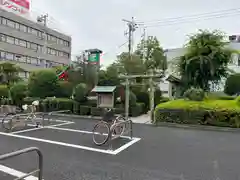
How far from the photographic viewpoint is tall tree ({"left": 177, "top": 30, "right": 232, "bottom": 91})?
39.8 ft

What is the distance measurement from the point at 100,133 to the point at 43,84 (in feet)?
35.2

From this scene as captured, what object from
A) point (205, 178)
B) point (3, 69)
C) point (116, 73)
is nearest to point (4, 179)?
point (205, 178)

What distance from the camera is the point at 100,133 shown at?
634 centimetres

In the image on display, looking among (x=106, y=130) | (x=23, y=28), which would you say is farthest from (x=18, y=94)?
(x=23, y=28)

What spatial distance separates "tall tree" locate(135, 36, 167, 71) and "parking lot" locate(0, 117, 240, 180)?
1499 centimetres

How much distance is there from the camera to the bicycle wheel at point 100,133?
5.93m

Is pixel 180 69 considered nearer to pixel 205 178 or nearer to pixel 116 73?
pixel 116 73

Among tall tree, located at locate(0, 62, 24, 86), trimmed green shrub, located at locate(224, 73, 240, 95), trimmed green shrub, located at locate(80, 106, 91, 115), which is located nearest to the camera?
trimmed green shrub, located at locate(80, 106, 91, 115)

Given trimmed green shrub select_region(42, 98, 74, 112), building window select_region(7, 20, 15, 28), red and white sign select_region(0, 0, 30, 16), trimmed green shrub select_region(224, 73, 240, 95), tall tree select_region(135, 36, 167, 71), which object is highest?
red and white sign select_region(0, 0, 30, 16)

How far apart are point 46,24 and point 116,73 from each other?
101 ft

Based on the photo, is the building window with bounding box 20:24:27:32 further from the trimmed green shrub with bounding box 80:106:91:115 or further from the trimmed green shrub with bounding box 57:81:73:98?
the trimmed green shrub with bounding box 80:106:91:115

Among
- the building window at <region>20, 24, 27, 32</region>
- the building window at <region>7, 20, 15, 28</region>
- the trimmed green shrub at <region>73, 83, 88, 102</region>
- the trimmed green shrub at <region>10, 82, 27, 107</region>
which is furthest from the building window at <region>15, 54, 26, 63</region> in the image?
the trimmed green shrub at <region>73, 83, 88, 102</region>

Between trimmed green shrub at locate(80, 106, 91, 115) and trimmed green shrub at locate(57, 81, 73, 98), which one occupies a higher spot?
trimmed green shrub at locate(57, 81, 73, 98)

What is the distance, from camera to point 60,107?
44.9 feet
